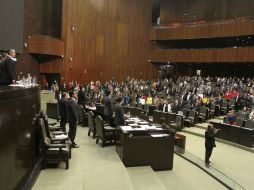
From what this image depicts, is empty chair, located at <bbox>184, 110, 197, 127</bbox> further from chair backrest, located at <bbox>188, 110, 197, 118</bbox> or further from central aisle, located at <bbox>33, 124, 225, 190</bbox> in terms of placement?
central aisle, located at <bbox>33, 124, 225, 190</bbox>

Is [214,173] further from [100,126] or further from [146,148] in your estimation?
[100,126]

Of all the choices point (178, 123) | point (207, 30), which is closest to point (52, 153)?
point (178, 123)

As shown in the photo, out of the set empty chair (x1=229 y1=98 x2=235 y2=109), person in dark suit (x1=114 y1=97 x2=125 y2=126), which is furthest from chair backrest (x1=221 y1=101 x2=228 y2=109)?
person in dark suit (x1=114 y1=97 x2=125 y2=126)

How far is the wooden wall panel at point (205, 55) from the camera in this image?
21397 mm

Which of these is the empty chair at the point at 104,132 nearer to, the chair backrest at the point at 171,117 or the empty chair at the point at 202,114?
the chair backrest at the point at 171,117

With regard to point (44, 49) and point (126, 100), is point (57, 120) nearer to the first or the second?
point (126, 100)

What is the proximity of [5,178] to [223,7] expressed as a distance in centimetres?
2385

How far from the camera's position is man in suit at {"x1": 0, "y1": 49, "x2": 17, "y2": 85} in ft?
17.4

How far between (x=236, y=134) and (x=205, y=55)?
46.4 ft

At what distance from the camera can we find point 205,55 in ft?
77.7

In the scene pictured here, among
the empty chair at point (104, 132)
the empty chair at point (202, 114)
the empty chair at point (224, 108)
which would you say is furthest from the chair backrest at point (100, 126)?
the empty chair at point (224, 108)

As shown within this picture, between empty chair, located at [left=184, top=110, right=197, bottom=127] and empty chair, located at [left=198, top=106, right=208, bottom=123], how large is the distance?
0.39 meters

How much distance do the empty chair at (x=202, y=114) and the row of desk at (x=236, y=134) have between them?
1814mm

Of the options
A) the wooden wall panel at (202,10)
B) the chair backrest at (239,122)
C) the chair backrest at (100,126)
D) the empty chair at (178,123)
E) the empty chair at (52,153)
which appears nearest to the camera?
the empty chair at (52,153)
